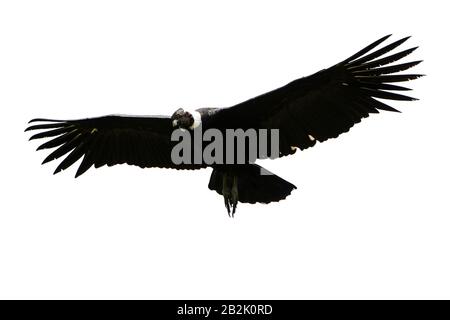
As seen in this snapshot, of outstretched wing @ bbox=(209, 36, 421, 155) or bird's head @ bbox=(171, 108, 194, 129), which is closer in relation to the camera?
outstretched wing @ bbox=(209, 36, 421, 155)

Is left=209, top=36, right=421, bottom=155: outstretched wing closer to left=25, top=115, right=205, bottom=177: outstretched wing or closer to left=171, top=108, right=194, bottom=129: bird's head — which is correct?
A: left=171, top=108, right=194, bottom=129: bird's head

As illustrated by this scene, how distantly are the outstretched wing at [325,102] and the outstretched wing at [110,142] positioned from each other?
3.03ft

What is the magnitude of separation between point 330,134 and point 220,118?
3.89ft

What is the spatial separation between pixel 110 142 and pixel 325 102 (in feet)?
8.77

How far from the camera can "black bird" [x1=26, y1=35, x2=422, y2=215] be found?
337 inches

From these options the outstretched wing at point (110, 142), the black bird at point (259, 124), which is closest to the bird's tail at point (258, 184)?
the black bird at point (259, 124)

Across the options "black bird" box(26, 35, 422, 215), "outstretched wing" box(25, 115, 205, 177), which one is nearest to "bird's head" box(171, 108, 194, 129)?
"black bird" box(26, 35, 422, 215)

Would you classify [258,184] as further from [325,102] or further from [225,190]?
[325,102]

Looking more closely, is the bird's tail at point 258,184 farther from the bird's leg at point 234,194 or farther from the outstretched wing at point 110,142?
the outstretched wing at point 110,142

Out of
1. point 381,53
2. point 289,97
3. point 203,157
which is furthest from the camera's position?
point 203,157

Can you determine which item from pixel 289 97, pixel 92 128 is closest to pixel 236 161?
pixel 289 97

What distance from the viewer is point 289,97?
8922 mm

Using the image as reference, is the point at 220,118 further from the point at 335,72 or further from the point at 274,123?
the point at 335,72

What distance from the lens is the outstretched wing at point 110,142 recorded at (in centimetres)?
992
